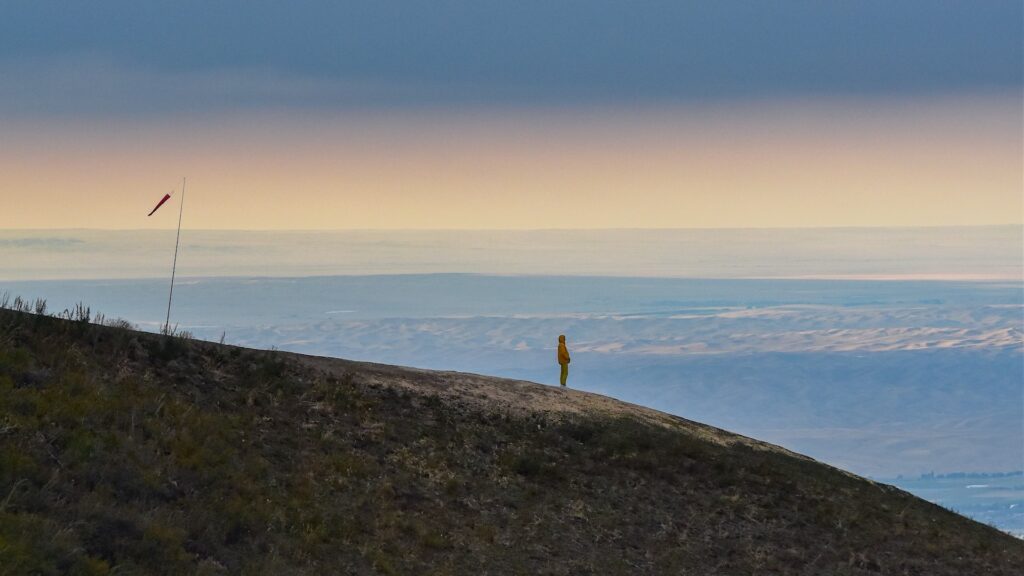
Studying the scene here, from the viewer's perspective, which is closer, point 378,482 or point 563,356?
point 378,482

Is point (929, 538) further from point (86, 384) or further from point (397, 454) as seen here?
point (86, 384)

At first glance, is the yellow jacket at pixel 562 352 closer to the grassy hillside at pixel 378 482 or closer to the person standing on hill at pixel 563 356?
the person standing on hill at pixel 563 356

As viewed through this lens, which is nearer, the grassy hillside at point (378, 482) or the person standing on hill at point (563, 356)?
the grassy hillside at point (378, 482)

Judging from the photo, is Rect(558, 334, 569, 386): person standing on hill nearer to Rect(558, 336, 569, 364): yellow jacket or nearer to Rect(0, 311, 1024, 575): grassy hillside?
Rect(558, 336, 569, 364): yellow jacket

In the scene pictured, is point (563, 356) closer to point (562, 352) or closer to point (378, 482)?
point (562, 352)

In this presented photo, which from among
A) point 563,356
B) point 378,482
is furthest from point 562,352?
point 378,482

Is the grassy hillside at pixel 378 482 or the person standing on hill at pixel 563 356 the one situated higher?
the person standing on hill at pixel 563 356

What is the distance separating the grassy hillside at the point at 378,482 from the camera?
18.5m

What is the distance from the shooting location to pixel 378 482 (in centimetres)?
2389

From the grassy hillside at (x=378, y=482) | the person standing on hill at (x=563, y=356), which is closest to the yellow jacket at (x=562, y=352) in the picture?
the person standing on hill at (x=563, y=356)

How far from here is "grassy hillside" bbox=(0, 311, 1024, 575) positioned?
18.5 meters

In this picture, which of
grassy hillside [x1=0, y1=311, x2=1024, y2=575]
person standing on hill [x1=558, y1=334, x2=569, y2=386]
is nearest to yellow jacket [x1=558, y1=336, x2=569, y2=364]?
person standing on hill [x1=558, y1=334, x2=569, y2=386]

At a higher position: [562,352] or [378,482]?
[562,352]

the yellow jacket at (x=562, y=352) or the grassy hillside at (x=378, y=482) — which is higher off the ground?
the yellow jacket at (x=562, y=352)
